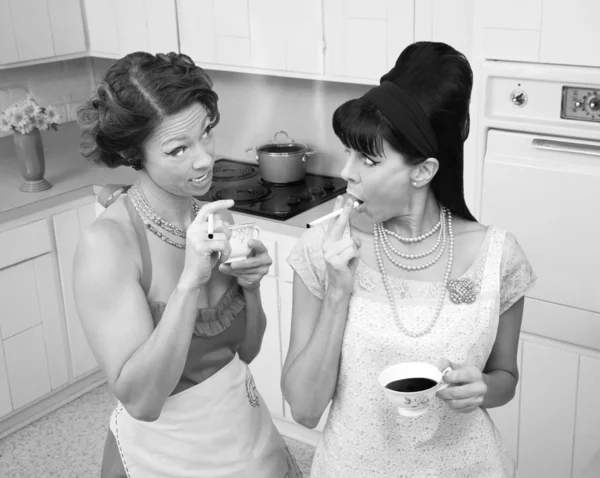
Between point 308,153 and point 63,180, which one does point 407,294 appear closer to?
point 308,153

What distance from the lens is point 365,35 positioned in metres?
2.78

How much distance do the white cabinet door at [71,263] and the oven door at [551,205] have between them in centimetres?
177

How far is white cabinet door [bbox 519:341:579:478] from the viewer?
2.46 meters

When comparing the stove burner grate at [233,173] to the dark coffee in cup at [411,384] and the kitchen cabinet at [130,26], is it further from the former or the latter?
the dark coffee in cup at [411,384]

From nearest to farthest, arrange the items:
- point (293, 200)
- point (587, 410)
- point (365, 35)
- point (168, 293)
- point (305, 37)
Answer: point (168, 293) → point (587, 410) → point (365, 35) → point (305, 37) → point (293, 200)

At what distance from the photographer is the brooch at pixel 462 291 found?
4.84 feet

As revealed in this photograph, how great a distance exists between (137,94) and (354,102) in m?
0.39

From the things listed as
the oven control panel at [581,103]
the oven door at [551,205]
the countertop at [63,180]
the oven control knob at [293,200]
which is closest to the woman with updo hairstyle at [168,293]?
the oven door at [551,205]

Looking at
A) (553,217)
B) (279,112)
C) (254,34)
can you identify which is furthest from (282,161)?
(553,217)

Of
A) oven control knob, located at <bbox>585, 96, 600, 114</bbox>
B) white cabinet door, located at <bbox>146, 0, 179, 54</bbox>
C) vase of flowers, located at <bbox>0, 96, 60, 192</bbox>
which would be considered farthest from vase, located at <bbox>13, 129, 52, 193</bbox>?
oven control knob, located at <bbox>585, 96, 600, 114</bbox>

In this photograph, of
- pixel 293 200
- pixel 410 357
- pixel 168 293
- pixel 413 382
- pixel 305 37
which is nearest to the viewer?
pixel 413 382

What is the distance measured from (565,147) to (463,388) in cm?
113

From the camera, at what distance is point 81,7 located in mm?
3660

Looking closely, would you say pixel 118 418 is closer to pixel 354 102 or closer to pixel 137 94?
pixel 137 94
